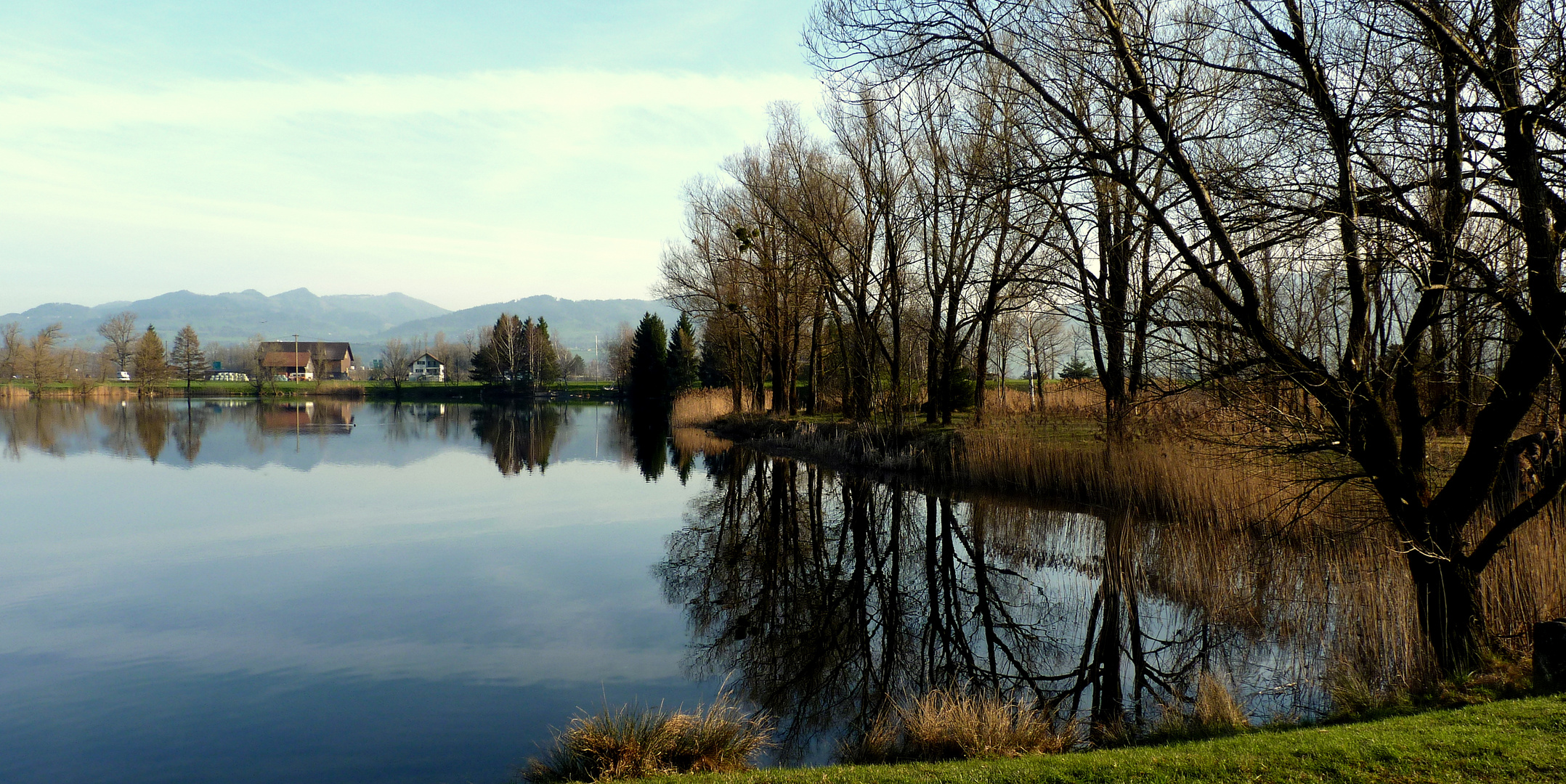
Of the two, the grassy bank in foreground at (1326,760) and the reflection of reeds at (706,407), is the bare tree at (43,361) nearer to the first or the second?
the reflection of reeds at (706,407)

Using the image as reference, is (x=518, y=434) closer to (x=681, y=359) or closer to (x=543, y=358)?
(x=681, y=359)

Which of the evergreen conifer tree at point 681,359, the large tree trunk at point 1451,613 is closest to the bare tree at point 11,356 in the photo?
the evergreen conifer tree at point 681,359

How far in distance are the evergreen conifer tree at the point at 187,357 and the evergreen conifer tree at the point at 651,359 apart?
45637 millimetres

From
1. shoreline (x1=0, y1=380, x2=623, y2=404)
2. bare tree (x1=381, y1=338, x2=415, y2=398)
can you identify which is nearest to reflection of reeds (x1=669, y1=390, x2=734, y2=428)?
shoreline (x1=0, y1=380, x2=623, y2=404)

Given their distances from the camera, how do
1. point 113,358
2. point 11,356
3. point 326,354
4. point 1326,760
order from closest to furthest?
point 1326,760
point 11,356
point 113,358
point 326,354

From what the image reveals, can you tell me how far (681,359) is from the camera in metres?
63.9

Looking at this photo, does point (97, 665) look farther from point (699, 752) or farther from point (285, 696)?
point (699, 752)

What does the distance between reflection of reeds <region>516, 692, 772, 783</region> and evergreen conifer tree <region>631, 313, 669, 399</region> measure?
57.9m

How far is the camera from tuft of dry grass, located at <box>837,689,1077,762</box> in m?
5.67

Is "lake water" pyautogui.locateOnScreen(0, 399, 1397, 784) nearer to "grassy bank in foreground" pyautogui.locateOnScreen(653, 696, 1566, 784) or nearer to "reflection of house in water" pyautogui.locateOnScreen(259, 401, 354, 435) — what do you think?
"grassy bank in foreground" pyautogui.locateOnScreen(653, 696, 1566, 784)

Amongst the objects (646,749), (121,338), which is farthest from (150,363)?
(646,749)

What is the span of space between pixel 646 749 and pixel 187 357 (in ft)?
315

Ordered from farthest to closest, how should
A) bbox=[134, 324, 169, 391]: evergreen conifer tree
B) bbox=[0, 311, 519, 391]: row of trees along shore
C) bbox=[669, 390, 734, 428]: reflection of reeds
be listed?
bbox=[134, 324, 169, 391]: evergreen conifer tree, bbox=[0, 311, 519, 391]: row of trees along shore, bbox=[669, 390, 734, 428]: reflection of reeds

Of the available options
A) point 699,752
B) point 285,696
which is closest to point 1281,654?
point 699,752
